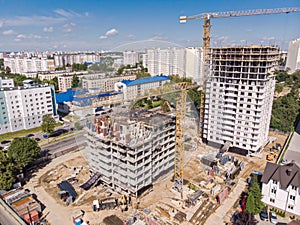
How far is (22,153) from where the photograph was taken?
21.4 meters

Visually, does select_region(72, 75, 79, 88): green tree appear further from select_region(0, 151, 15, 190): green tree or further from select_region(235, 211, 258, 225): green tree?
select_region(235, 211, 258, 225): green tree

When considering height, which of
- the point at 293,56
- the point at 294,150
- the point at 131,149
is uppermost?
the point at 293,56

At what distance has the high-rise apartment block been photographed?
25.6 m

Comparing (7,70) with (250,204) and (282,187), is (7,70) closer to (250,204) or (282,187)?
(250,204)

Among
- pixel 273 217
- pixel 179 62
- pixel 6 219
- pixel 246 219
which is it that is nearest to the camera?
pixel 246 219

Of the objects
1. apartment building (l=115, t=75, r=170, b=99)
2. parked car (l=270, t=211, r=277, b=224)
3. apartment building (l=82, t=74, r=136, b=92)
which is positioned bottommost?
parked car (l=270, t=211, r=277, b=224)

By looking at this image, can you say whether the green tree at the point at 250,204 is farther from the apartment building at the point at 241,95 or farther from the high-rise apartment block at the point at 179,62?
the high-rise apartment block at the point at 179,62

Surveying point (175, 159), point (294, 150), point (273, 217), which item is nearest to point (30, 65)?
point (175, 159)

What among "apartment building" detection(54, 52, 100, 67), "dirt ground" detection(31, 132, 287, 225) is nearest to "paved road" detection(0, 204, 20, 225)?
Result: "dirt ground" detection(31, 132, 287, 225)

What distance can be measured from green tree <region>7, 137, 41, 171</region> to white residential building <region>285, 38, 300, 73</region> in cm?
8828

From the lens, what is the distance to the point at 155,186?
20.1 meters

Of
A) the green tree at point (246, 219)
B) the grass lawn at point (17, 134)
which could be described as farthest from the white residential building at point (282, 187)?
the grass lawn at point (17, 134)

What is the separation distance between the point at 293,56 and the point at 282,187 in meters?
82.0

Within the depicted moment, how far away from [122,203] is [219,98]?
15.6 m
